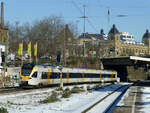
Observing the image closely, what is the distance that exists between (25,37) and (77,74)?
55.5 m

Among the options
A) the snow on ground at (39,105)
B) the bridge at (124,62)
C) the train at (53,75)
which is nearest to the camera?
the snow on ground at (39,105)

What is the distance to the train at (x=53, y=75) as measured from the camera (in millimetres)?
30969

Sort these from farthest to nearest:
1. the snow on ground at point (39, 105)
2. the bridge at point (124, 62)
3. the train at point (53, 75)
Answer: the bridge at point (124, 62) → the train at point (53, 75) → the snow on ground at point (39, 105)

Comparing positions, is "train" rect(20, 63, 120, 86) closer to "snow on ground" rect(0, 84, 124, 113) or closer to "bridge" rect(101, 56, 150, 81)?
"snow on ground" rect(0, 84, 124, 113)

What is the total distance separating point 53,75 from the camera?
36.0 m

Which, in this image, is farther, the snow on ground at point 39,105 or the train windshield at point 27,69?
the train windshield at point 27,69

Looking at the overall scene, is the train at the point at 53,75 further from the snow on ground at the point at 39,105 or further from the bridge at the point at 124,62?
the bridge at the point at 124,62

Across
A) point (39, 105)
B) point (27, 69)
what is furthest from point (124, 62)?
point (39, 105)

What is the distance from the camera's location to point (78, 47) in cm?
9625

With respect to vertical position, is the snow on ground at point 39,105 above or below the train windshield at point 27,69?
below

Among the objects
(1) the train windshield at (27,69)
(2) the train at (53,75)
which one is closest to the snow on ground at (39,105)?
(2) the train at (53,75)

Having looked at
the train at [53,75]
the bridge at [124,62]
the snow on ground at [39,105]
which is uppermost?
the bridge at [124,62]

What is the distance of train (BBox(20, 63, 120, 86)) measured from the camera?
1219 inches

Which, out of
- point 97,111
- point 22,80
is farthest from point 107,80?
point 97,111
